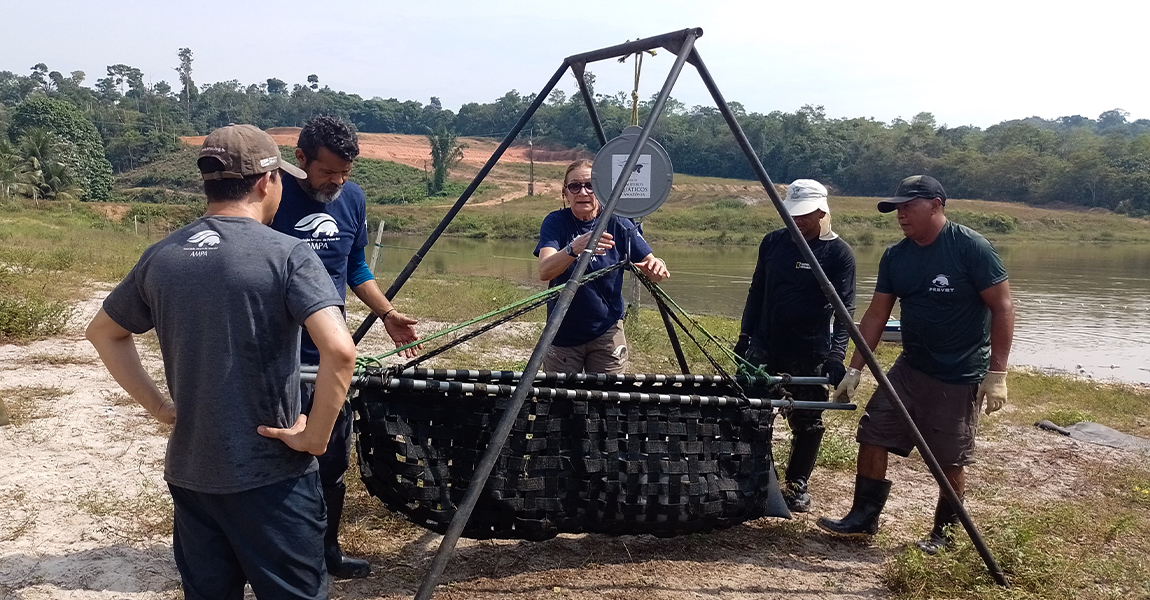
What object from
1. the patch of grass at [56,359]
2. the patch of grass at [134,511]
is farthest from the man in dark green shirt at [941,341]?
the patch of grass at [56,359]

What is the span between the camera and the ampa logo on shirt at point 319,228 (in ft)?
10.3

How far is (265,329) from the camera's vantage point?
6.46 ft

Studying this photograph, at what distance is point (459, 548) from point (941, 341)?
7.69 feet

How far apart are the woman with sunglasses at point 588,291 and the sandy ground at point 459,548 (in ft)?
2.77

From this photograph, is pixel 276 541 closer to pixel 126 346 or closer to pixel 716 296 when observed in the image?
pixel 126 346

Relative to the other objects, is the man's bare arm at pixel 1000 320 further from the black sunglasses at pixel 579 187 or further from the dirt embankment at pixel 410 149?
the dirt embankment at pixel 410 149

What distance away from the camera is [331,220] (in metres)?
3.20

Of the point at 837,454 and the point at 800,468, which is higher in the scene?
the point at 800,468

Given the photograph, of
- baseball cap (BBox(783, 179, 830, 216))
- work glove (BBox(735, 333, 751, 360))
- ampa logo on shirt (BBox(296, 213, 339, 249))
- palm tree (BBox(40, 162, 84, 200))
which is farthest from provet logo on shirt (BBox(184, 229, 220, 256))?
palm tree (BBox(40, 162, 84, 200))

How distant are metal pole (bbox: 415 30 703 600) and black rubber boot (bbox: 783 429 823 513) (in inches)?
78.0

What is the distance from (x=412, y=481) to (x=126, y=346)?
111 centimetres

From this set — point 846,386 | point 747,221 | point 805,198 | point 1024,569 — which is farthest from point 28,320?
point 747,221

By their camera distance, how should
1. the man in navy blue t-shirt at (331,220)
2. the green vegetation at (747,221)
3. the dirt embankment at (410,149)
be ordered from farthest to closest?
the dirt embankment at (410,149) < the green vegetation at (747,221) < the man in navy blue t-shirt at (331,220)

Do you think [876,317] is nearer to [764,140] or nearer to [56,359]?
[56,359]
